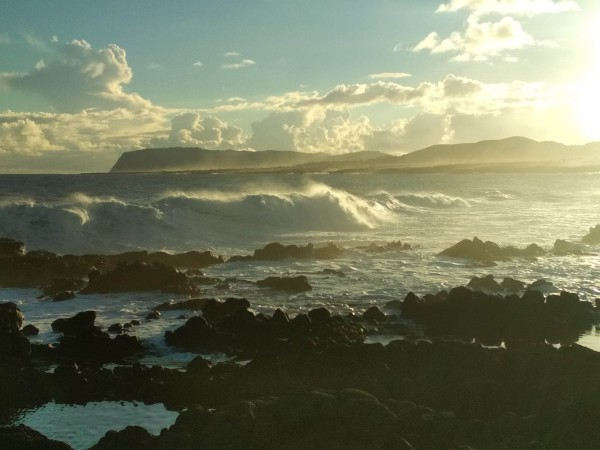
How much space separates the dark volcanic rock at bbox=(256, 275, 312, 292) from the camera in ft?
70.6

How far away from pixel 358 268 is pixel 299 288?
5044mm

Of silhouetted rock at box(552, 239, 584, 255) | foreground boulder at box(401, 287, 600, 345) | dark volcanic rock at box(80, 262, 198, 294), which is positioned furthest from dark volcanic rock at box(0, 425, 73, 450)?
silhouetted rock at box(552, 239, 584, 255)

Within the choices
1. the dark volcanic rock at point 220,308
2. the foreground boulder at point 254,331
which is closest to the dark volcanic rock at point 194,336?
the foreground boulder at point 254,331

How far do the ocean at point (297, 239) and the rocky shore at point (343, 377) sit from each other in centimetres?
74

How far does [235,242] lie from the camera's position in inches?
1535

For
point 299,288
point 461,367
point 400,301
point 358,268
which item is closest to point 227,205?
point 358,268

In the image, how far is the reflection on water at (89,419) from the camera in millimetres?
10086

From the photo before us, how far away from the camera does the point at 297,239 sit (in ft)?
129

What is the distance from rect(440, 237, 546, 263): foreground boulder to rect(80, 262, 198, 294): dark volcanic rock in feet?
41.3

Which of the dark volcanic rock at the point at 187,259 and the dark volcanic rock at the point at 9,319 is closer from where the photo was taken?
the dark volcanic rock at the point at 9,319

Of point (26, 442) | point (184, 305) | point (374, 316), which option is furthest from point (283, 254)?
point (26, 442)

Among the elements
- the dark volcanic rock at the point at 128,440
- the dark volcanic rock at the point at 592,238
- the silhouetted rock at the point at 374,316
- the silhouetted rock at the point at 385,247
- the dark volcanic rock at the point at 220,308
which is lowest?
the dark volcanic rock at the point at 592,238

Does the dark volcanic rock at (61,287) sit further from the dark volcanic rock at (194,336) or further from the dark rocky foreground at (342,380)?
the dark volcanic rock at (194,336)

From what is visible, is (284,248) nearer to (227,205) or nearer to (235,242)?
(235,242)
